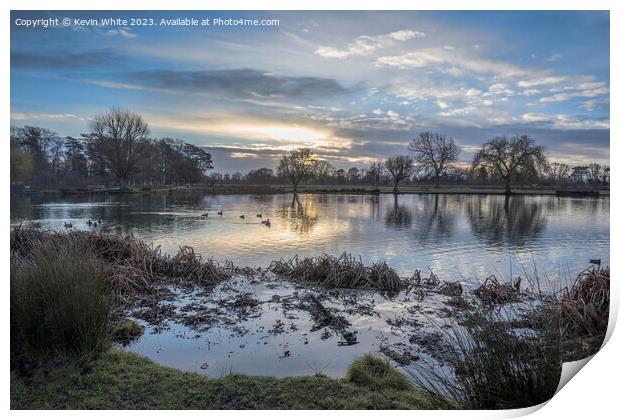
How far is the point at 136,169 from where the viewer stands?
34.7 meters

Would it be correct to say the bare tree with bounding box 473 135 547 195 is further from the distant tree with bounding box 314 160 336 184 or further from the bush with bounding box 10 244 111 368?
the distant tree with bounding box 314 160 336 184

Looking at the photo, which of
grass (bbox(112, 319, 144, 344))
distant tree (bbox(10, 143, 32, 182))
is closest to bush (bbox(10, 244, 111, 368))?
grass (bbox(112, 319, 144, 344))

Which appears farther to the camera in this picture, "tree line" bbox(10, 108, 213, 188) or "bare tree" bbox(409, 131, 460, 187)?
"tree line" bbox(10, 108, 213, 188)

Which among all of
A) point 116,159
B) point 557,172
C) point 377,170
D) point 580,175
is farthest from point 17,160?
point 377,170

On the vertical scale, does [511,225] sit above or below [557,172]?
below

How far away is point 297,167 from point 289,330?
3788 cm

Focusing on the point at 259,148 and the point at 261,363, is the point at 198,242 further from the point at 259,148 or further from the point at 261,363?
the point at 261,363

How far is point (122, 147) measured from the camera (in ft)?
89.8

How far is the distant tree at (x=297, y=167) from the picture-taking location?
39556mm

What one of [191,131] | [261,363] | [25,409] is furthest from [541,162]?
[25,409]

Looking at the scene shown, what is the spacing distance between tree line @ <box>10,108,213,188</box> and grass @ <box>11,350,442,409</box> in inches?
660

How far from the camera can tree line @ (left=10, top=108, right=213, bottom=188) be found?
2175 cm

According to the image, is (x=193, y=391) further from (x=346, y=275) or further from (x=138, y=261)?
(x=138, y=261)

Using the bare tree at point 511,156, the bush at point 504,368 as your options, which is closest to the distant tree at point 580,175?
the bare tree at point 511,156
